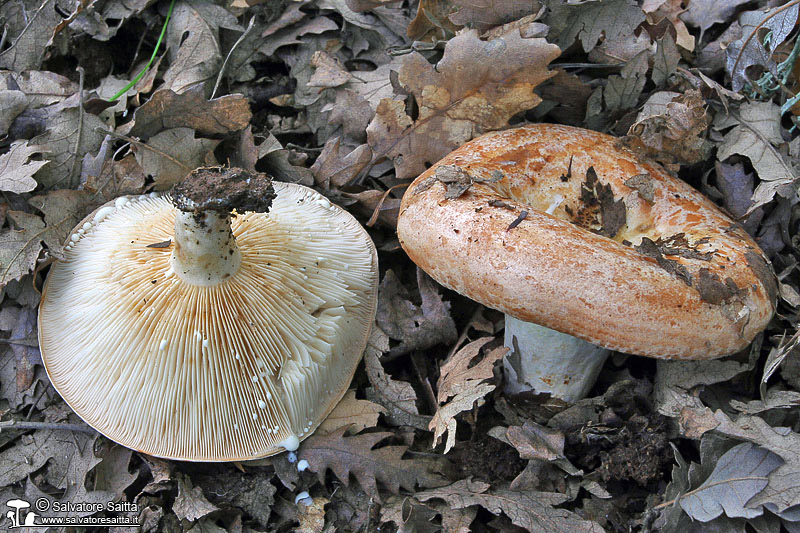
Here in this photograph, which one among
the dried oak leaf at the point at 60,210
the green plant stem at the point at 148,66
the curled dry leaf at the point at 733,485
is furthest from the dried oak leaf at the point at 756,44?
→ the dried oak leaf at the point at 60,210

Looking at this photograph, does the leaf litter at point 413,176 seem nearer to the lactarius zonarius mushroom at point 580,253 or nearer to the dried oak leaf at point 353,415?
the dried oak leaf at point 353,415

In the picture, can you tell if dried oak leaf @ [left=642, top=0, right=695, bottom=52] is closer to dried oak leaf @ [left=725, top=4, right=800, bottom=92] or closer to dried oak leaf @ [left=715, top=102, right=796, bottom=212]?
dried oak leaf @ [left=725, top=4, right=800, bottom=92]

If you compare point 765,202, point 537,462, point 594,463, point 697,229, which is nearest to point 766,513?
point 594,463

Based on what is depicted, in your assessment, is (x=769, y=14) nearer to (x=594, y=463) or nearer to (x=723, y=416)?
(x=723, y=416)

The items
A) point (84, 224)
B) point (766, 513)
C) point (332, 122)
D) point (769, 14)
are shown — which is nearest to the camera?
point (766, 513)

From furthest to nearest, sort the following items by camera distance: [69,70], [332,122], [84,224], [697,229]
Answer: [69,70] → [332,122] → [84,224] → [697,229]

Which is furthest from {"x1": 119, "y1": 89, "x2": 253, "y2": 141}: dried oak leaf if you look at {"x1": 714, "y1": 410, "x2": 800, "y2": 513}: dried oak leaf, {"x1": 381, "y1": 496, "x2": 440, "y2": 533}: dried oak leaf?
{"x1": 714, "y1": 410, "x2": 800, "y2": 513}: dried oak leaf
